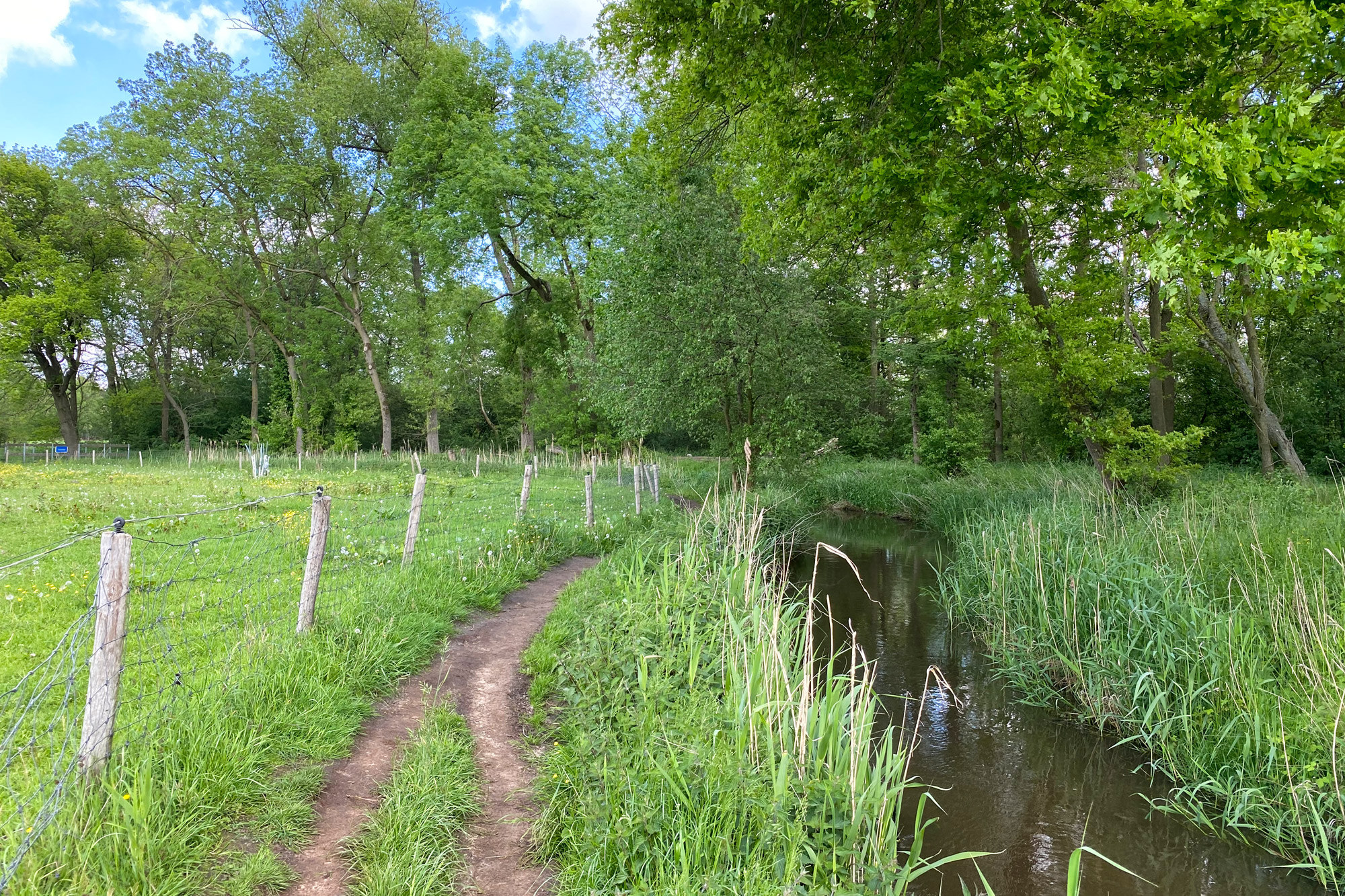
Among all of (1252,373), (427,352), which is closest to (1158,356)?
(1252,373)

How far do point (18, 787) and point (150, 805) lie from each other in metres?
0.77

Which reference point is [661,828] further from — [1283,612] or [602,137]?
[602,137]

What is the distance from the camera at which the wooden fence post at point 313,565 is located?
5.64 meters

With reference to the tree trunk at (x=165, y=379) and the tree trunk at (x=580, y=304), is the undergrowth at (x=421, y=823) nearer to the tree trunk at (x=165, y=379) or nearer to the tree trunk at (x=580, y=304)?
the tree trunk at (x=580, y=304)

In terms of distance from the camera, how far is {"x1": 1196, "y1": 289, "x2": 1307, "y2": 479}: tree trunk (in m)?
13.7

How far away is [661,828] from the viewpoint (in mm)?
3410

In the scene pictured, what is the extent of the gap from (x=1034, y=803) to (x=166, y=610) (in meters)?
8.28

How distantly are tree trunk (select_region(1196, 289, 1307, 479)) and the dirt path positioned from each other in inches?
599

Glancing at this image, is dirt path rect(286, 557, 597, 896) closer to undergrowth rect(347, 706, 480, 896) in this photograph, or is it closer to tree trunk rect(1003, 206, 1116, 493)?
undergrowth rect(347, 706, 480, 896)

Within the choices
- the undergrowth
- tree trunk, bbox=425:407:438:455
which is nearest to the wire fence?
the undergrowth

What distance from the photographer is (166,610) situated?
21.5 feet

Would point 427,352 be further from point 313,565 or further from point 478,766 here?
point 478,766

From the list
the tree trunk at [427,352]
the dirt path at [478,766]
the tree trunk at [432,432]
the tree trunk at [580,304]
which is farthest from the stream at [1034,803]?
the tree trunk at [432,432]

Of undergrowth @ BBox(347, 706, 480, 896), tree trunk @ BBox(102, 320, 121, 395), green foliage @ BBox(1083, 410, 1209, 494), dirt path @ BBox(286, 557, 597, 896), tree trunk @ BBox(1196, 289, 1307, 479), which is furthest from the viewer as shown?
tree trunk @ BBox(102, 320, 121, 395)
